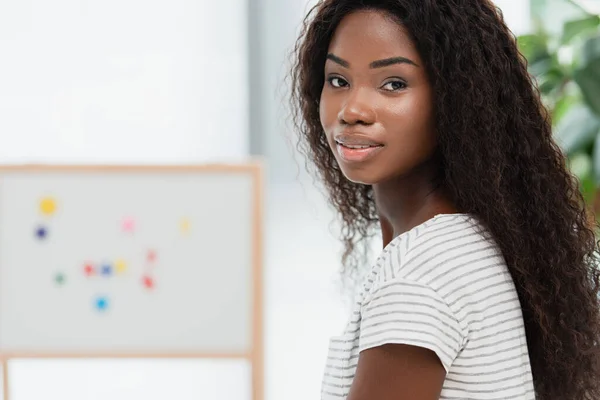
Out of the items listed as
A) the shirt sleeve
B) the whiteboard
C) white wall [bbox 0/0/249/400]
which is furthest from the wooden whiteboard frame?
the shirt sleeve

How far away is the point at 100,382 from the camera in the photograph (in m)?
3.10

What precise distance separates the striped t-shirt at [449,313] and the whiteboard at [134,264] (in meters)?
1.52

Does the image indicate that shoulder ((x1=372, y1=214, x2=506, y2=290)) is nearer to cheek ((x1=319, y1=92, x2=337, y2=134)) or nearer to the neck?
the neck

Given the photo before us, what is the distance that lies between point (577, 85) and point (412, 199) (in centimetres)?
180

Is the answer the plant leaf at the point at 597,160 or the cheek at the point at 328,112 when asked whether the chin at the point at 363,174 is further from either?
the plant leaf at the point at 597,160

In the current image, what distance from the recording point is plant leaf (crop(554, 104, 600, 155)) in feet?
8.97

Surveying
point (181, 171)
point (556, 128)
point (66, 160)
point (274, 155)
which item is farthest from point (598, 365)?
point (274, 155)

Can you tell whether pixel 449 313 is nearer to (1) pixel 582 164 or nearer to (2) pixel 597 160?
(2) pixel 597 160

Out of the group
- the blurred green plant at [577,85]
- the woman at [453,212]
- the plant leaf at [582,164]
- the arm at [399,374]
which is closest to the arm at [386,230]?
the woman at [453,212]

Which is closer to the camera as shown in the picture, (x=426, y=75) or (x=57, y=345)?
(x=426, y=75)

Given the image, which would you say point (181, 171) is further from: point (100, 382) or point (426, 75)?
point (426, 75)

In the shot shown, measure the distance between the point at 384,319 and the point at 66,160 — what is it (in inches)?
90.7

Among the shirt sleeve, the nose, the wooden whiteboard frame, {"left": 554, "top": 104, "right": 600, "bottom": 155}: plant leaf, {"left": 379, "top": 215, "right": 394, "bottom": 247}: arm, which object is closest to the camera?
the shirt sleeve

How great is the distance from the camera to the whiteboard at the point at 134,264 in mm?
2516
